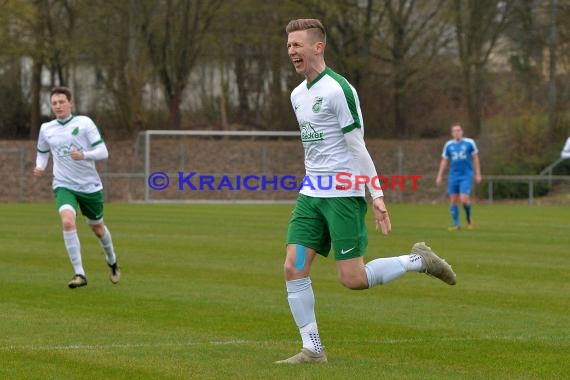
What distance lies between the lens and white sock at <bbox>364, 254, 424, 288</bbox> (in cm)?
813

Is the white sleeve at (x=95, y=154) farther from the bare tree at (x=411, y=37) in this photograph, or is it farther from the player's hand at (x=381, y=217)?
the bare tree at (x=411, y=37)

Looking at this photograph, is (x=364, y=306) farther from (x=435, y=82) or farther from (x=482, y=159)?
(x=435, y=82)

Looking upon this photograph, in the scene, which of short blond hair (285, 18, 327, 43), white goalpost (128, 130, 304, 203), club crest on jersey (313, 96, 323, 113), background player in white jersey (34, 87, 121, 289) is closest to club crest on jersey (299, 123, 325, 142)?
club crest on jersey (313, 96, 323, 113)

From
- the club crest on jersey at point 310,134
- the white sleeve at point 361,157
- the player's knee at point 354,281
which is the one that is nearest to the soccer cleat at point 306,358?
the player's knee at point 354,281

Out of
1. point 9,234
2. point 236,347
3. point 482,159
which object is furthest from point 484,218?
point 236,347

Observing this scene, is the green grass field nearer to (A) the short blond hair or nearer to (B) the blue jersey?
(A) the short blond hair

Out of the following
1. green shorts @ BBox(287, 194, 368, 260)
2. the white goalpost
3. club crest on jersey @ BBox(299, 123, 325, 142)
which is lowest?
the white goalpost

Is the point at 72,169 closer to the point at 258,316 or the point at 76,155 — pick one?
the point at 76,155

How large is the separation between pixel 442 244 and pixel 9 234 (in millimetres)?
8008

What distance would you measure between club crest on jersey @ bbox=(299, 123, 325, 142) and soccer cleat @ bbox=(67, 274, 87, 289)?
5.67 metres

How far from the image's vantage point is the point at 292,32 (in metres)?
7.95

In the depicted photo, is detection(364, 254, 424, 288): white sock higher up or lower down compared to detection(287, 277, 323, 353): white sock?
higher up

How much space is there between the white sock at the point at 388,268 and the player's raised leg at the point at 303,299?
0.42 metres

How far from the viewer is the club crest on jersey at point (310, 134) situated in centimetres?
803
